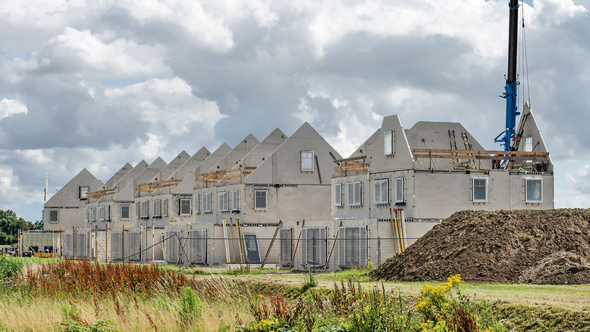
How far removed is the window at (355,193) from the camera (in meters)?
38.9

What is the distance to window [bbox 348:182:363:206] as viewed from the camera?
127 ft

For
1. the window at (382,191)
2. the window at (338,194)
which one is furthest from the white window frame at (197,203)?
the window at (382,191)

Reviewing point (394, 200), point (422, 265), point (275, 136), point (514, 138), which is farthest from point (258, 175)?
point (422, 265)

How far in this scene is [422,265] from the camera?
24859mm

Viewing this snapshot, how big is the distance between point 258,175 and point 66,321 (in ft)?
98.5

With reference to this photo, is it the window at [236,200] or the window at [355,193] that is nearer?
the window at [355,193]

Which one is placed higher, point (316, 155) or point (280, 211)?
point (316, 155)

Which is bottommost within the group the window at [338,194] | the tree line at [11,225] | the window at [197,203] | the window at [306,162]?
the tree line at [11,225]

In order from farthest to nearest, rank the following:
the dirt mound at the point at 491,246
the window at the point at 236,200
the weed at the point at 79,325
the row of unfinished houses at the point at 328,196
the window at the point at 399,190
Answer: the window at the point at 236,200, the window at the point at 399,190, the row of unfinished houses at the point at 328,196, the dirt mound at the point at 491,246, the weed at the point at 79,325

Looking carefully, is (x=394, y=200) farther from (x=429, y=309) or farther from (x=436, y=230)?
(x=429, y=309)

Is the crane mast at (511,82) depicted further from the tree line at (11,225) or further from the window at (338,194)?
the tree line at (11,225)

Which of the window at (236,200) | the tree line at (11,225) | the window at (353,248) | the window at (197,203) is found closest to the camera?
the window at (353,248)

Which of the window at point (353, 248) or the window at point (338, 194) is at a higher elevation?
the window at point (338, 194)

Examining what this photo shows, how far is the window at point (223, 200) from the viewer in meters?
46.8
